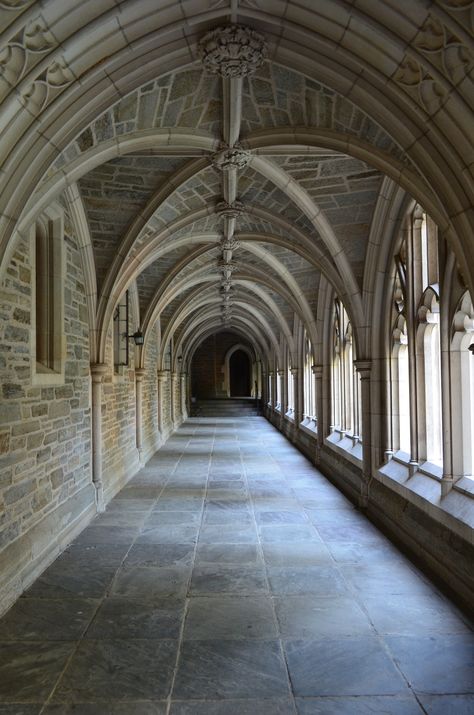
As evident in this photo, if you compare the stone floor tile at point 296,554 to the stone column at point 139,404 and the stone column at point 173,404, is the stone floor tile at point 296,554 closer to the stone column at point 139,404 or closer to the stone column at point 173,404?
the stone column at point 139,404

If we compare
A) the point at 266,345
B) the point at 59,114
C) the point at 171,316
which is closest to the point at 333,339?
the point at 171,316

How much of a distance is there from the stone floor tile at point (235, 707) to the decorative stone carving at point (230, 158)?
4159 mm

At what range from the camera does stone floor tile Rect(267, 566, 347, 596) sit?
3.87 m

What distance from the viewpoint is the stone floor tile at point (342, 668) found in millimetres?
2635

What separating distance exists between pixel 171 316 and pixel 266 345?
7.44 m

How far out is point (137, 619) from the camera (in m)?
3.44

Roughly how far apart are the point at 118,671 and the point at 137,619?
0.62 m

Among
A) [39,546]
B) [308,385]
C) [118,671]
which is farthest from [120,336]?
[118,671]

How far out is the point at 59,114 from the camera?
10.4ft

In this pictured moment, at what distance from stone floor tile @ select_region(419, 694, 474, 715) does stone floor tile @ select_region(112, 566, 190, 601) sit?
1.80 meters

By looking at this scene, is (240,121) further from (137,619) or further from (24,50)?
(137,619)

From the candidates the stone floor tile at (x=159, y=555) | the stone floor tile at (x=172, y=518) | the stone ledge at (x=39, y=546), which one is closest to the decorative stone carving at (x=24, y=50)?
the stone ledge at (x=39, y=546)

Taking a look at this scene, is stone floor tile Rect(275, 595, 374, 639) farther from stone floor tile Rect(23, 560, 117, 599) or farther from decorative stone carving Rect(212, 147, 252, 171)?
decorative stone carving Rect(212, 147, 252, 171)

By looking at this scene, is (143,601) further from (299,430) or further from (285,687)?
(299,430)
